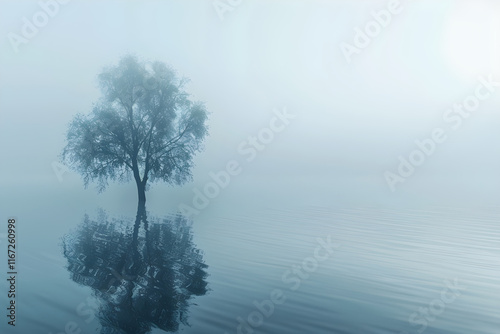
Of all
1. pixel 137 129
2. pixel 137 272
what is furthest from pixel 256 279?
Result: pixel 137 129

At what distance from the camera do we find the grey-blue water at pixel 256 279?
11.4m

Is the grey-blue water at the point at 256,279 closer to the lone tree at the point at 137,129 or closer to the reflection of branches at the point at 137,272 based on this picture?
the reflection of branches at the point at 137,272

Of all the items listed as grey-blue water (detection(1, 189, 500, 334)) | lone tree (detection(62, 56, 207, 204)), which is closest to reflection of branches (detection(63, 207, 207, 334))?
grey-blue water (detection(1, 189, 500, 334))

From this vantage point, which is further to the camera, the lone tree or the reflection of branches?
the lone tree

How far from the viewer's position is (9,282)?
14023 mm

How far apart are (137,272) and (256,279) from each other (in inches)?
158

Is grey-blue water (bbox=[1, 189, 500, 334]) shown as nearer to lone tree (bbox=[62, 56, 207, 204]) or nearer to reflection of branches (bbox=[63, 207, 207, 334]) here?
reflection of branches (bbox=[63, 207, 207, 334])

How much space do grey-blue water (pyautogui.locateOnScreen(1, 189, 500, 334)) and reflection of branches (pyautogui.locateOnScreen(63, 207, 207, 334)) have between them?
0.14 feet

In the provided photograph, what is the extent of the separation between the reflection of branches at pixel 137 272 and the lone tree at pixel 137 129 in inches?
625

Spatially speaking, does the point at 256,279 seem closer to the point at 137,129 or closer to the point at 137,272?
the point at 137,272

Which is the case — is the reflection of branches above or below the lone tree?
below

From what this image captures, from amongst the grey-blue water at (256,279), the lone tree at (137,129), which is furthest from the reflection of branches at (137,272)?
the lone tree at (137,129)

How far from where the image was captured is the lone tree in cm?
4153

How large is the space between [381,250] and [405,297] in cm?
774
